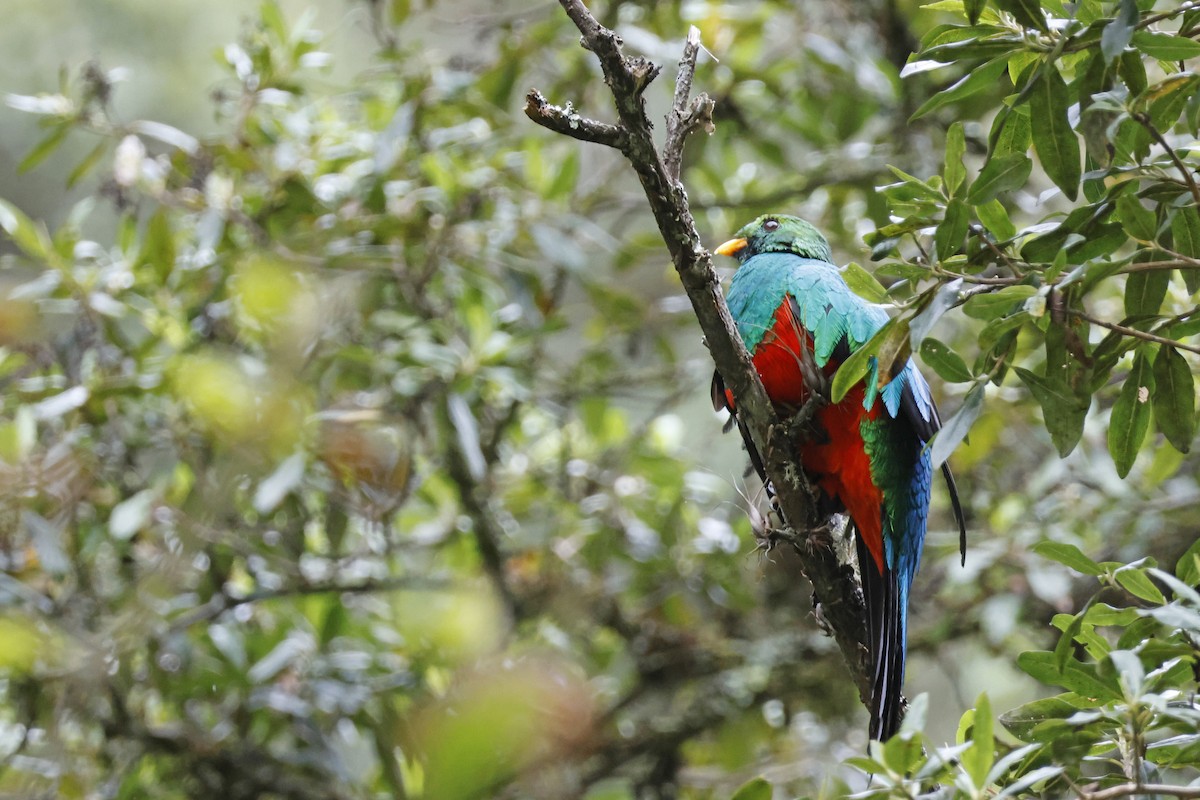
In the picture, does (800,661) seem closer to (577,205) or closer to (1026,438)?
(1026,438)

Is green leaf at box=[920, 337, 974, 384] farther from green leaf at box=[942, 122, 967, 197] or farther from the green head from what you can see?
the green head

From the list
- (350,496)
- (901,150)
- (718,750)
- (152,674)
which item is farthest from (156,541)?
(901,150)

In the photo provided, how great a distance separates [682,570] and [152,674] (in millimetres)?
1988

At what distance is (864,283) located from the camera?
1.85 m

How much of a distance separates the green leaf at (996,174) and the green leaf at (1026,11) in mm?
191

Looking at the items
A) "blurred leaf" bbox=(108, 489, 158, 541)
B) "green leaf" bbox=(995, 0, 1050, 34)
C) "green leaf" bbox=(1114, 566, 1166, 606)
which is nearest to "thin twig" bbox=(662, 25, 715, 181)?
"green leaf" bbox=(995, 0, 1050, 34)

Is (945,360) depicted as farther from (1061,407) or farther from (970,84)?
(970,84)

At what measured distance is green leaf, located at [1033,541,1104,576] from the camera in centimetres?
167

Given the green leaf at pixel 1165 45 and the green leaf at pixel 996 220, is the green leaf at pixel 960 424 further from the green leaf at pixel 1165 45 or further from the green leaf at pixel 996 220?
the green leaf at pixel 1165 45

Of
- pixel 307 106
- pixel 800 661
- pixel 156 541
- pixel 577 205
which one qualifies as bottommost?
pixel 800 661

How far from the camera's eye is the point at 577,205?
175 inches

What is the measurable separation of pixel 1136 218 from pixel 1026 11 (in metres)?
0.35

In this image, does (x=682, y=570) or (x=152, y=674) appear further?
(x=682, y=570)

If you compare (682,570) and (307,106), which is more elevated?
(307,106)
